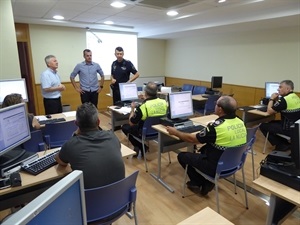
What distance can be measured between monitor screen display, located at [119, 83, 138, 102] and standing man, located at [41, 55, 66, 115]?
3.90 feet

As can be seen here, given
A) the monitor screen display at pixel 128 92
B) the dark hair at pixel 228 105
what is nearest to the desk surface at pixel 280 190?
the dark hair at pixel 228 105

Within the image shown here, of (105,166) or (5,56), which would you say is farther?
(5,56)

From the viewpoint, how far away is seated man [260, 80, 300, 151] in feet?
12.0

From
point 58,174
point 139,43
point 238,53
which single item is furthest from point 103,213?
point 139,43

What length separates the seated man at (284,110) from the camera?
3.64 meters

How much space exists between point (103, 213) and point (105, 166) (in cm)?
31

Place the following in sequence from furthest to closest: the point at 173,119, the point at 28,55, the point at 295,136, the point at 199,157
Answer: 1. the point at 28,55
2. the point at 173,119
3. the point at 199,157
4. the point at 295,136

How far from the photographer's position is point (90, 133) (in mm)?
1598

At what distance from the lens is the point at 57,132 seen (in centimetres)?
274

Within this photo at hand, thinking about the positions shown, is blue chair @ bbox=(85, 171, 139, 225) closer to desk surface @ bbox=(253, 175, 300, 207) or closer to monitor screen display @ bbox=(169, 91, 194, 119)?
desk surface @ bbox=(253, 175, 300, 207)

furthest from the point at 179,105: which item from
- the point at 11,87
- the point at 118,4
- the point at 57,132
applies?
the point at 11,87

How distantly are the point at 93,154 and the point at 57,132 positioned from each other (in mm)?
1451

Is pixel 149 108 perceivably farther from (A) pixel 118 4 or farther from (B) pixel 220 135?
(A) pixel 118 4

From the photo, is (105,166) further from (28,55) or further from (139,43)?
(139,43)
